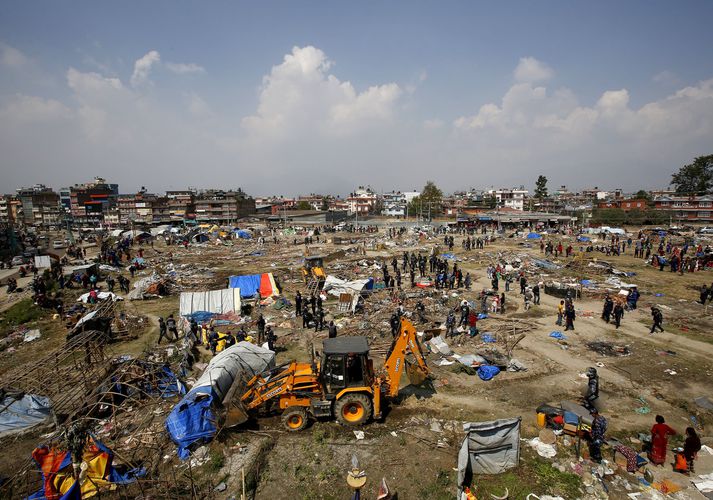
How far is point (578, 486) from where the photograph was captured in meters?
6.84

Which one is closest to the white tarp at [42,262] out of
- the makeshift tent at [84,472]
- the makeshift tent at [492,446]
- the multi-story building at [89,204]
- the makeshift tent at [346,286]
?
the makeshift tent at [346,286]

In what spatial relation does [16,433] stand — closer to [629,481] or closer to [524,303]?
[629,481]

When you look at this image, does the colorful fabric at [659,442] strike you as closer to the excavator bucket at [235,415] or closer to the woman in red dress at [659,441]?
the woman in red dress at [659,441]

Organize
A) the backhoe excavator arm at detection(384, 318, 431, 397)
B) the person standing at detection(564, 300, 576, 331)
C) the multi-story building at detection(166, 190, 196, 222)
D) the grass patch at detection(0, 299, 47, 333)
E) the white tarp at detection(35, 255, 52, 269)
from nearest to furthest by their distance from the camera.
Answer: the backhoe excavator arm at detection(384, 318, 431, 397), the person standing at detection(564, 300, 576, 331), the grass patch at detection(0, 299, 47, 333), the white tarp at detection(35, 255, 52, 269), the multi-story building at detection(166, 190, 196, 222)

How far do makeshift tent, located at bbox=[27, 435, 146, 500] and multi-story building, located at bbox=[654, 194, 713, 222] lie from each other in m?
79.2

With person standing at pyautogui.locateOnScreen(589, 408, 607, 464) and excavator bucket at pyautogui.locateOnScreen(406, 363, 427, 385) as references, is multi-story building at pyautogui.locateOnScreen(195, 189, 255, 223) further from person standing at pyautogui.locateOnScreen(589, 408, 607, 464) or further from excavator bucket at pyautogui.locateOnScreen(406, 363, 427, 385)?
person standing at pyautogui.locateOnScreen(589, 408, 607, 464)

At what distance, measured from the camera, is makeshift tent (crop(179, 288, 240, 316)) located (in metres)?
18.1

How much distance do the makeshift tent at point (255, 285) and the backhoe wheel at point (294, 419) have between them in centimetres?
1272

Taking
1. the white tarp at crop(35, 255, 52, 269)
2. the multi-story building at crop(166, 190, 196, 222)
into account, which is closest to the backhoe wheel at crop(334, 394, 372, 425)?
the white tarp at crop(35, 255, 52, 269)

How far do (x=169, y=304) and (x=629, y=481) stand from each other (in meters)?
21.1

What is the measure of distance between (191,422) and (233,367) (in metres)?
1.82

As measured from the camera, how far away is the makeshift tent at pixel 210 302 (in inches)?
712

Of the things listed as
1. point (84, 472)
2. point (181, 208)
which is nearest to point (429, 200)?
point (181, 208)

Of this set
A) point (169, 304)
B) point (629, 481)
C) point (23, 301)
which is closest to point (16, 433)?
point (169, 304)
